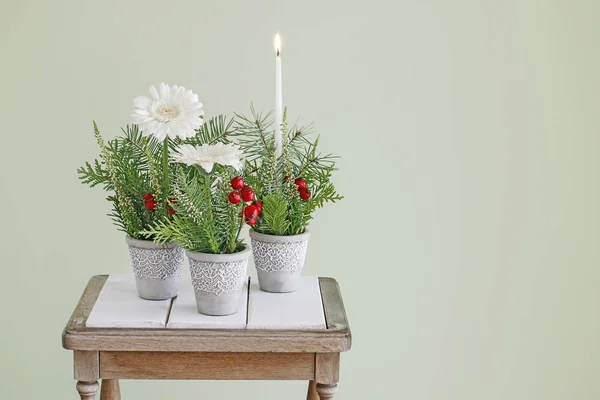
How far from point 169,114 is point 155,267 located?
0.25m

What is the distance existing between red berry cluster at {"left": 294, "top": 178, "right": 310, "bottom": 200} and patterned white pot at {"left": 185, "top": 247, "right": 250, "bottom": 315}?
0.13m

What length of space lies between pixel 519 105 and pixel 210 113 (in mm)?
675

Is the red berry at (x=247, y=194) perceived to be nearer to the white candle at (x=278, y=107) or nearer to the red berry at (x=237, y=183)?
the red berry at (x=237, y=183)

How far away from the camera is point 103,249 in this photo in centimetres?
197

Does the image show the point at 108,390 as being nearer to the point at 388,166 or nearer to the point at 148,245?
the point at 148,245

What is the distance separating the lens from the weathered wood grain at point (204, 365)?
4.40 feet

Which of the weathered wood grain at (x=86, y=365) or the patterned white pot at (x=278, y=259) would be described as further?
the patterned white pot at (x=278, y=259)

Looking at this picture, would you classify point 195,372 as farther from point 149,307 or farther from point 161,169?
point 161,169

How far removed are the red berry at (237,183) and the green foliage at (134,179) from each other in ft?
0.39

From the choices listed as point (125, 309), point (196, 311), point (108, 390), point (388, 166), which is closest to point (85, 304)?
point (125, 309)

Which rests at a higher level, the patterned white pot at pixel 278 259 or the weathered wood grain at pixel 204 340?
the patterned white pot at pixel 278 259

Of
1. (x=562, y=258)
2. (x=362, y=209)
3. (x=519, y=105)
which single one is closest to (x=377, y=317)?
(x=362, y=209)

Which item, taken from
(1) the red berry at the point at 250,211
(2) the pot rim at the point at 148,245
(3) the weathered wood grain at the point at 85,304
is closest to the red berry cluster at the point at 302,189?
(1) the red berry at the point at 250,211

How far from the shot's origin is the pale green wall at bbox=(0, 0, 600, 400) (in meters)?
1.90
